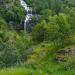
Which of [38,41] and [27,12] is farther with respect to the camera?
[27,12]

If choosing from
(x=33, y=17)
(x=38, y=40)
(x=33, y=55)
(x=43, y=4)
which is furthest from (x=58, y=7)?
(x=33, y=55)

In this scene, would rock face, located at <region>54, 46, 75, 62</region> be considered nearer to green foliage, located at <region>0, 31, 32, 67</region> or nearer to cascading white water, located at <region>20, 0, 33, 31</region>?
green foliage, located at <region>0, 31, 32, 67</region>

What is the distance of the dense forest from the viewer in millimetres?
10308

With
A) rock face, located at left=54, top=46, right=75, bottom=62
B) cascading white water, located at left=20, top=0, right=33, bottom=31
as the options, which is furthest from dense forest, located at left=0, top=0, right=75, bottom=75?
cascading white water, located at left=20, top=0, right=33, bottom=31

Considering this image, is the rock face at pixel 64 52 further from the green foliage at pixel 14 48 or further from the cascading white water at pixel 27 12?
the cascading white water at pixel 27 12

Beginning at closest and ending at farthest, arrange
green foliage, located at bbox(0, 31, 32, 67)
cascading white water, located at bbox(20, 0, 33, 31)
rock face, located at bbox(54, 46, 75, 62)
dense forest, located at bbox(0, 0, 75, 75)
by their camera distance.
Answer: dense forest, located at bbox(0, 0, 75, 75), green foliage, located at bbox(0, 31, 32, 67), rock face, located at bbox(54, 46, 75, 62), cascading white water, located at bbox(20, 0, 33, 31)

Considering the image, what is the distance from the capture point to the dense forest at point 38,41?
10.3 metres

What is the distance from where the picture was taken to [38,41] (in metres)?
70.8

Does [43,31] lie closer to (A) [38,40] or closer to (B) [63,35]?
(A) [38,40]

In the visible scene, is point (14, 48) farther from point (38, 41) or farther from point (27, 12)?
point (27, 12)

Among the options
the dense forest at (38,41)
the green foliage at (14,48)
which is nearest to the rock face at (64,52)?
the dense forest at (38,41)

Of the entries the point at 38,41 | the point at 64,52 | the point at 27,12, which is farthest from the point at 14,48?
the point at 27,12

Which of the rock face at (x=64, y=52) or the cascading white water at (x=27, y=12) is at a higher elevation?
the cascading white water at (x=27, y=12)

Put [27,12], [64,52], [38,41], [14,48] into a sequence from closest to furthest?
[14,48], [64,52], [38,41], [27,12]
